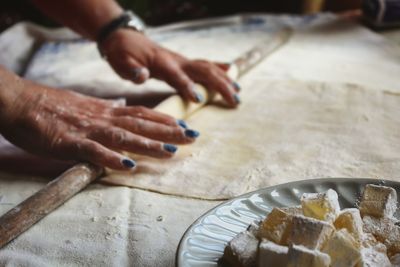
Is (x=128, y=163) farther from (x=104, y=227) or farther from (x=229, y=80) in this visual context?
(x=229, y=80)

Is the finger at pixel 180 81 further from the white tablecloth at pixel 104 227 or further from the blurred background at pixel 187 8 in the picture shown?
the blurred background at pixel 187 8

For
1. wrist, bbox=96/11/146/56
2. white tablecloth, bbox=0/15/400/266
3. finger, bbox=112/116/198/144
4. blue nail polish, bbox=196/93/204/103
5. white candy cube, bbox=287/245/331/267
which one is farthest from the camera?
wrist, bbox=96/11/146/56

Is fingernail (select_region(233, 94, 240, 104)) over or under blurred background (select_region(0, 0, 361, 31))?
over

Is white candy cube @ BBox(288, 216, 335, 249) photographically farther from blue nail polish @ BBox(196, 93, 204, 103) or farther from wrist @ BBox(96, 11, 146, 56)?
wrist @ BBox(96, 11, 146, 56)

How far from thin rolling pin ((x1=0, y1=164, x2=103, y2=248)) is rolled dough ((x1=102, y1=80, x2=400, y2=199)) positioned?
5cm

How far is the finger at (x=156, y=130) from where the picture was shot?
3.56 feet

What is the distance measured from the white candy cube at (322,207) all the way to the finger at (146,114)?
524 mm

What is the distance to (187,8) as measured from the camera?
2.77 metres

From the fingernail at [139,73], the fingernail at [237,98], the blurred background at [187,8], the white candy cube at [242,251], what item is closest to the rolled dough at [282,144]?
the fingernail at [237,98]

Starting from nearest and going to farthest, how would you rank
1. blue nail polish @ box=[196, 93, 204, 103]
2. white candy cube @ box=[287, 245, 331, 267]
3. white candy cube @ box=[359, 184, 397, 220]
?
white candy cube @ box=[287, 245, 331, 267], white candy cube @ box=[359, 184, 397, 220], blue nail polish @ box=[196, 93, 204, 103]

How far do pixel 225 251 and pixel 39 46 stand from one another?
1.71 meters

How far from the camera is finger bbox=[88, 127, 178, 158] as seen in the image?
3.39 ft

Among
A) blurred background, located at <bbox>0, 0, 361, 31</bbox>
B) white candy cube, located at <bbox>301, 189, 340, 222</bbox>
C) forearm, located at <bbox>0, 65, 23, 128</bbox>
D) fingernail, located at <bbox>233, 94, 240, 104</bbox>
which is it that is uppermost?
white candy cube, located at <bbox>301, 189, 340, 222</bbox>

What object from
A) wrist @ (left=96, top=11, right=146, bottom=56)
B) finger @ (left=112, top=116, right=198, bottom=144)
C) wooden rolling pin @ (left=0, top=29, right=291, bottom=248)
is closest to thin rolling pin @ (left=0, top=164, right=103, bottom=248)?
wooden rolling pin @ (left=0, top=29, right=291, bottom=248)
